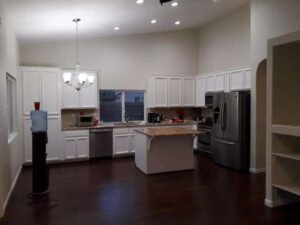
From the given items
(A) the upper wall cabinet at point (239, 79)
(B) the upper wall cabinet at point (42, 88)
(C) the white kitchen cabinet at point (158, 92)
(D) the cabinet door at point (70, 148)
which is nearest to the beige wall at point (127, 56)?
(C) the white kitchen cabinet at point (158, 92)

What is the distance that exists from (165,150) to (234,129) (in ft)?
5.27

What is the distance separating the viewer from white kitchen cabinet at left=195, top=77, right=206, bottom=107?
24.7 feet

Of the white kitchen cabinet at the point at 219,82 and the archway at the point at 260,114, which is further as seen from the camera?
the white kitchen cabinet at the point at 219,82

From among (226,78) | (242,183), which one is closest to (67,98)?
(226,78)

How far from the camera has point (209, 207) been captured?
370 cm

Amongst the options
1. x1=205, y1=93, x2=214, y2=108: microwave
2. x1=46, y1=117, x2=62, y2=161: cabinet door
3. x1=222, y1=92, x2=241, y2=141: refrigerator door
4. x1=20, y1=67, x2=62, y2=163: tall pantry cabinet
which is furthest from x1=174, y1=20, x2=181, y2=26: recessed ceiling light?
x1=46, y1=117, x2=62, y2=161: cabinet door

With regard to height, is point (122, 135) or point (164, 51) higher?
point (164, 51)

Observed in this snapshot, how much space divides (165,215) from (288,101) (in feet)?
8.11

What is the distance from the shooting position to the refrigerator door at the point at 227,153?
5.63 metres

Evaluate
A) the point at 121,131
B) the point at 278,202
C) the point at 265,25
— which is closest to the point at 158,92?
the point at 121,131

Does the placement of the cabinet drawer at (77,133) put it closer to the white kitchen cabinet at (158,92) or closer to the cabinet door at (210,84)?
the white kitchen cabinet at (158,92)

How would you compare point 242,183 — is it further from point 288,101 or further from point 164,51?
point 164,51

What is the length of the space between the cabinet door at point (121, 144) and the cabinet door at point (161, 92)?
1.38m

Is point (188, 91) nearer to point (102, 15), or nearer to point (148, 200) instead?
point (102, 15)
